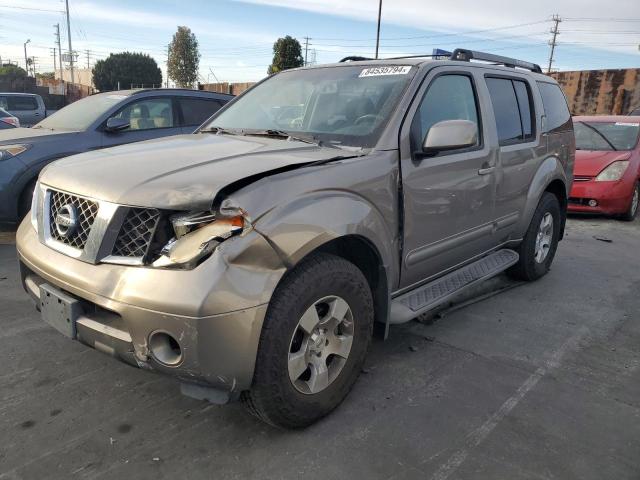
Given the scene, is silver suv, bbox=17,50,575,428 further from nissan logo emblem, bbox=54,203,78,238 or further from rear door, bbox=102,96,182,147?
rear door, bbox=102,96,182,147

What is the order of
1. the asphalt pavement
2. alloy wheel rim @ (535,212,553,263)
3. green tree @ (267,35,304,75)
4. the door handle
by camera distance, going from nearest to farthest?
the asphalt pavement → the door handle → alloy wheel rim @ (535,212,553,263) → green tree @ (267,35,304,75)

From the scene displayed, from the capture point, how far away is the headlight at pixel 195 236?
2.03 m

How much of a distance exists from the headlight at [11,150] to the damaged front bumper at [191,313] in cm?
393

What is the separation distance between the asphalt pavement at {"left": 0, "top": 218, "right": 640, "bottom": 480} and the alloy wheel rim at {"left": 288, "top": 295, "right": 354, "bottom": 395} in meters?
0.26

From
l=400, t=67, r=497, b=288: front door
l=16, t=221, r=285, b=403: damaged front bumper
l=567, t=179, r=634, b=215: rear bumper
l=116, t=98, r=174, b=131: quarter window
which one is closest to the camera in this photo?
l=16, t=221, r=285, b=403: damaged front bumper

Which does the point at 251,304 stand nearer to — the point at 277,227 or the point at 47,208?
the point at 277,227

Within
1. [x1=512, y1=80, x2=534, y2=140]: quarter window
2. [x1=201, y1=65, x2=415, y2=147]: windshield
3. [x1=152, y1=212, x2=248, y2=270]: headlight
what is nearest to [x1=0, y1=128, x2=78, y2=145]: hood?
[x1=201, y1=65, x2=415, y2=147]: windshield

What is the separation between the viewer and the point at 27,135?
18.8 feet

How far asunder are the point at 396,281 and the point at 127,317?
1.54 metres

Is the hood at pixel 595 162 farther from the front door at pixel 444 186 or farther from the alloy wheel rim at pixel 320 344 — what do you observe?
the alloy wheel rim at pixel 320 344

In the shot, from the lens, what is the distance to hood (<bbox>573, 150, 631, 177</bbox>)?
7.85 metres

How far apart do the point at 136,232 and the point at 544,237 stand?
4063 millimetres

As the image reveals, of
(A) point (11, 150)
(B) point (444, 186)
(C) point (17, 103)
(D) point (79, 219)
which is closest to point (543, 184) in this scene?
(B) point (444, 186)

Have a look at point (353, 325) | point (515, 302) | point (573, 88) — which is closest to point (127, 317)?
point (353, 325)
